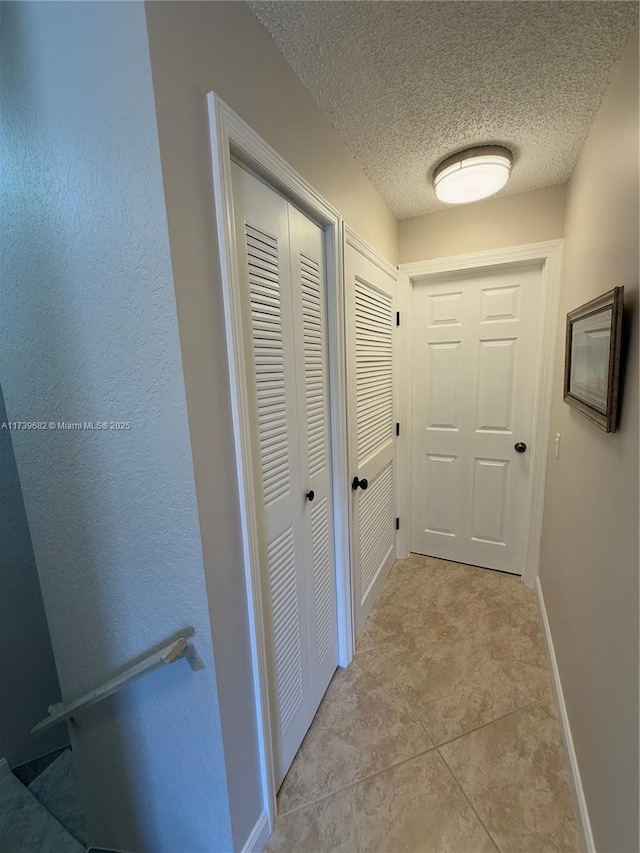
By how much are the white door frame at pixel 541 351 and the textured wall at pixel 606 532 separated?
0.37 metres

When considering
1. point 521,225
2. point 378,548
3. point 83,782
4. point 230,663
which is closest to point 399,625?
point 378,548

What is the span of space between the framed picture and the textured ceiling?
740 millimetres

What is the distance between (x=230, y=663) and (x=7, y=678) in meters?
1.45

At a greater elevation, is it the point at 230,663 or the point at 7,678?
the point at 230,663

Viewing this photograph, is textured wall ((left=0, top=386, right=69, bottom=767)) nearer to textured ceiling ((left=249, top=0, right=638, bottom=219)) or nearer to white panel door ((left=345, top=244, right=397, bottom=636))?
white panel door ((left=345, top=244, right=397, bottom=636))

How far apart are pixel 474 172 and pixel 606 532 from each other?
156 cm

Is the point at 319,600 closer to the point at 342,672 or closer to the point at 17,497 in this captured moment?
the point at 342,672

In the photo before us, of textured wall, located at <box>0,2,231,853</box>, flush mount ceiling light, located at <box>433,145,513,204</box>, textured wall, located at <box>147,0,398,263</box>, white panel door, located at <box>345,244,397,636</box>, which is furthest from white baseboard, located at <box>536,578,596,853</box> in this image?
flush mount ceiling light, located at <box>433,145,513,204</box>

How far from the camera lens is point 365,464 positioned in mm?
1947

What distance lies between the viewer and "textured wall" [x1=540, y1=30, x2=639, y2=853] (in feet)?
3.01

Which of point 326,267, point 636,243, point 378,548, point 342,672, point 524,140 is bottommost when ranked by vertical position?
point 342,672

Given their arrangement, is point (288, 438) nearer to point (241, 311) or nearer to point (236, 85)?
point (241, 311)

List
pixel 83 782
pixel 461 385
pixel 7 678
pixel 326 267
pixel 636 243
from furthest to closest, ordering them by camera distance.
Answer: pixel 461 385 → pixel 7 678 → pixel 326 267 → pixel 83 782 → pixel 636 243

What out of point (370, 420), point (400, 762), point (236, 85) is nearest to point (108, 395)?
point (236, 85)
